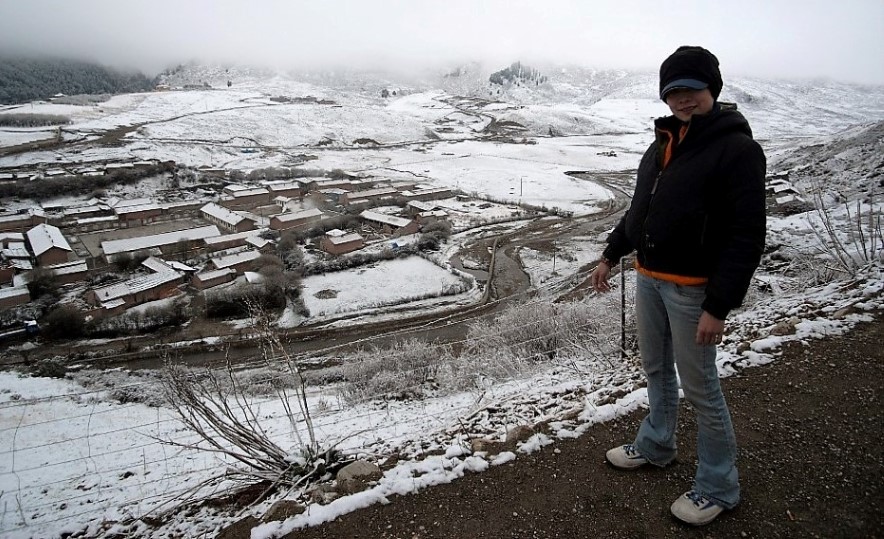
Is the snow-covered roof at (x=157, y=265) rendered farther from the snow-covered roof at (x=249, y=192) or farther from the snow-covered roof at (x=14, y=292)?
the snow-covered roof at (x=249, y=192)

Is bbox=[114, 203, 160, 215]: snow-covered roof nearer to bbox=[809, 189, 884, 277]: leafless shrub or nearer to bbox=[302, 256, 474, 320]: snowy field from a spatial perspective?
bbox=[302, 256, 474, 320]: snowy field

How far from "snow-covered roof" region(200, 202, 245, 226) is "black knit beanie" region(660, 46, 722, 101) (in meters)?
30.1

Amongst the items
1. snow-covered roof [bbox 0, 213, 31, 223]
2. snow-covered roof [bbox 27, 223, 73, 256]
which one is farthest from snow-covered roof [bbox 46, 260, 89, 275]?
snow-covered roof [bbox 0, 213, 31, 223]

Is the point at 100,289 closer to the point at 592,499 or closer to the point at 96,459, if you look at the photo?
the point at 96,459

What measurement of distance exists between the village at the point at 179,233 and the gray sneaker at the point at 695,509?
19825 mm

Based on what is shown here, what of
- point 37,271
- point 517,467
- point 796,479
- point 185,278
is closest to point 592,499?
point 517,467

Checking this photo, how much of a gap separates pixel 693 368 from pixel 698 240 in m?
0.58

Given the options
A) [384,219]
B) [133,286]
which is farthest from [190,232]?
[384,219]

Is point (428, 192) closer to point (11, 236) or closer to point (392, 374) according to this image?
point (11, 236)

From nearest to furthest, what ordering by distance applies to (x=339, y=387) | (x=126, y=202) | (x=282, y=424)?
(x=282, y=424), (x=339, y=387), (x=126, y=202)

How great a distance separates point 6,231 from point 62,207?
6455mm

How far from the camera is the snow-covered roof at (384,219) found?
28078 millimetres

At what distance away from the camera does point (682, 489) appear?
217cm

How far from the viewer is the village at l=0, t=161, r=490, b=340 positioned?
63.0 feet
